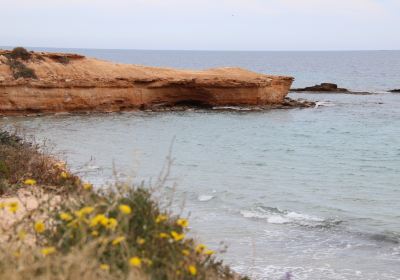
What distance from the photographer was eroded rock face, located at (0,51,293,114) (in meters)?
31.6

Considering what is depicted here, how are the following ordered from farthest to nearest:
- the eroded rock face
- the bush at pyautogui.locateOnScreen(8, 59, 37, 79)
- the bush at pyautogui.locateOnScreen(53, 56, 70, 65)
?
the bush at pyautogui.locateOnScreen(53, 56, 70, 65), the eroded rock face, the bush at pyautogui.locateOnScreen(8, 59, 37, 79)

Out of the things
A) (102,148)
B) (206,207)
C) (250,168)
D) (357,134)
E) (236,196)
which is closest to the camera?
(206,207)

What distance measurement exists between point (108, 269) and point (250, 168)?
1376 centimetres

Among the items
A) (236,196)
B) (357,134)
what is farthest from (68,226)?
(357,134)

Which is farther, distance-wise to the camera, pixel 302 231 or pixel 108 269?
pixel 302 231

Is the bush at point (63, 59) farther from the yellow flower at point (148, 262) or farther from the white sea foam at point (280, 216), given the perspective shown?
the yellow flower at point (148, 262)

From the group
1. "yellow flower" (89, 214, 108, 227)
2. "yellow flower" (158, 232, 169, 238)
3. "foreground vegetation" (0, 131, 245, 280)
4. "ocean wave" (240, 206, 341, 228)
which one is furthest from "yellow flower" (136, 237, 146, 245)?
"ocean wave" (240, 206, 341, 228)

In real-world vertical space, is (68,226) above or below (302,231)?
above

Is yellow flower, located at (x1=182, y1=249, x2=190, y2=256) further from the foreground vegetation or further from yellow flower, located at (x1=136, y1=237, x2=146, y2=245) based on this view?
yellow flower, located at (x1=136, y1=237, x2=146, y2=245)

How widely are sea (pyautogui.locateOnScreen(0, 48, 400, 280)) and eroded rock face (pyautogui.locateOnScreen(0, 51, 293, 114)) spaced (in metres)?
1.63

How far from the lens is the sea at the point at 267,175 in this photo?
31.2 ft

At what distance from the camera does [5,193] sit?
869 cm

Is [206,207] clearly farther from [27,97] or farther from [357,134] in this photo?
[27,97]

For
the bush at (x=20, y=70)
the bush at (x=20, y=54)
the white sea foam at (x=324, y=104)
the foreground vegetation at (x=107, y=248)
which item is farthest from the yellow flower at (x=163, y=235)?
the white sea foam at (x=324, y=104)
